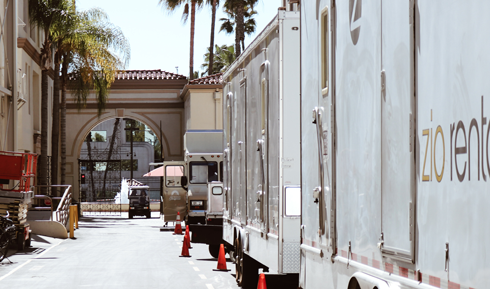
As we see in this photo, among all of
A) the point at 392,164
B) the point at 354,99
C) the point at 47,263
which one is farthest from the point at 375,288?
the point at 47,263

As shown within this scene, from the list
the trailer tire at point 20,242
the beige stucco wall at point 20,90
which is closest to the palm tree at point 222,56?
the beige stucco wall at point 20,90

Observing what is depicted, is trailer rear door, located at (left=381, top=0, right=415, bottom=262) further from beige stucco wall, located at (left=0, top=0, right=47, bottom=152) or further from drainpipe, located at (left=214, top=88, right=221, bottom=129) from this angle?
drainpipe, located at (left=214, top=88, right=221, bottom=129)

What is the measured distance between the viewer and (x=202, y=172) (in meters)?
28.4

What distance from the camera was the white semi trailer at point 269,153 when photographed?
9.25 metres

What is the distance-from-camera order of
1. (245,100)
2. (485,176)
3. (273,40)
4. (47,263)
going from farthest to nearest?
(47,263)
(245,100)
(273,40)
(485,176)

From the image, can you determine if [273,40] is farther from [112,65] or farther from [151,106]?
[151,106]

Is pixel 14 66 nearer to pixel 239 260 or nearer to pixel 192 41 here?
pixel 239 260

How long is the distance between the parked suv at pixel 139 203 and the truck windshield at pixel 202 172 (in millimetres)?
17579

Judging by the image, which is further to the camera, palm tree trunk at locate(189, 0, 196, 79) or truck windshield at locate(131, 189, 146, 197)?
palm tree trunk at locate(189, 0, 196, 79)

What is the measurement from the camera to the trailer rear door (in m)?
4.82

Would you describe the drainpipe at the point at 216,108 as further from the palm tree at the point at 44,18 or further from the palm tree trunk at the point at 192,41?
the palm tree at the point at 44,18

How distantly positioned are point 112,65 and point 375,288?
1344 inches

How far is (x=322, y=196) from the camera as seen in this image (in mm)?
7176

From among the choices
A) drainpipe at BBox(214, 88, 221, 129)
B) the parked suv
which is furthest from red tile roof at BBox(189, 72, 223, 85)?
the parked suv
